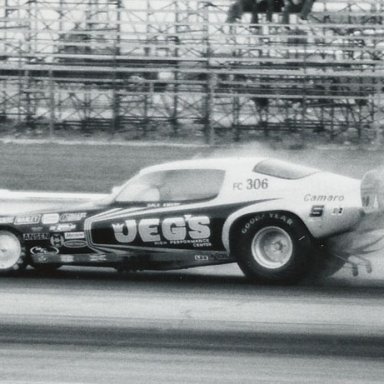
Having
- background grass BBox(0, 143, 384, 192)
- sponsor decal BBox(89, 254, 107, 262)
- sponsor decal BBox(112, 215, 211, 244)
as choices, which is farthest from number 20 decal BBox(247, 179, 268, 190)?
background grass BBox(0, 143, 384, 192)

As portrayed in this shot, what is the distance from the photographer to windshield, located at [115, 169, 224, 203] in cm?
1137

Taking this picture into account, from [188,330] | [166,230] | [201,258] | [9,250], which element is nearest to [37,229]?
[9,250]

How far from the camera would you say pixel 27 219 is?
38.8 ft

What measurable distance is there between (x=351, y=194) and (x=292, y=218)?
0.63 meters

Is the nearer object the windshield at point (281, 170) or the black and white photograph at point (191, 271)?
the black and white photograph at point (191, 271)

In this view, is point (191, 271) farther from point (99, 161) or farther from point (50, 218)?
point (99, 161)

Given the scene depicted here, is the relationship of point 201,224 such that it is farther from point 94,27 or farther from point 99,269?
point 94,27

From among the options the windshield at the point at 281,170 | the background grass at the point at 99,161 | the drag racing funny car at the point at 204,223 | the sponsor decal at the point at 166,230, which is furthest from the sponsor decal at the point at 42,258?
the background grass at the point at 99,161

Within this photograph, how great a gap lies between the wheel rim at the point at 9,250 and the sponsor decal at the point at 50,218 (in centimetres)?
38

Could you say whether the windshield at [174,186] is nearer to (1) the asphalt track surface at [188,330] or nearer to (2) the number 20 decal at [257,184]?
(2) the number 20 decal at [257,184]

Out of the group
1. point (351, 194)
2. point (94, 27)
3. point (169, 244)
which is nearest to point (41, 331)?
point (169, 244)

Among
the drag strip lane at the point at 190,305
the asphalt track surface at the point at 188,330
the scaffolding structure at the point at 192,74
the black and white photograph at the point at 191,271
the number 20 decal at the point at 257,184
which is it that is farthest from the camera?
the scaffolding structure at the point at 192,74

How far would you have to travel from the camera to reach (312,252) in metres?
11.0

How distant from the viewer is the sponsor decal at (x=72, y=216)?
1154 centimetres
